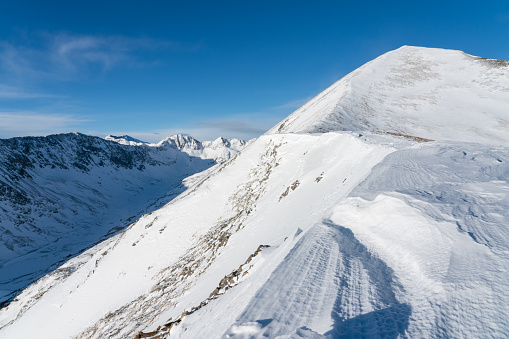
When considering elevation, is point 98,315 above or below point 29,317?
above

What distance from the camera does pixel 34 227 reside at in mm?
115062

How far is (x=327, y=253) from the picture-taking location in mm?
6004

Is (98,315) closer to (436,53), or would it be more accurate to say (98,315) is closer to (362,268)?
(362,268)

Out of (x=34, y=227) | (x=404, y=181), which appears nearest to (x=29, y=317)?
(x=404, y=181)

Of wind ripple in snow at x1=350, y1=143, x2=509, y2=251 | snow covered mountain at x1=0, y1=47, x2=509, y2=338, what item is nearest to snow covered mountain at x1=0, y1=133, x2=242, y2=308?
snow covered mountain at x1=0, y1=47, x2=509, y2=338

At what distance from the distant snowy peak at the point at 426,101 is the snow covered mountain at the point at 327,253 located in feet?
1.98

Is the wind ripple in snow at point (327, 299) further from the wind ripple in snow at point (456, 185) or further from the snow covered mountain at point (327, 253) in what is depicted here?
the wind ripple in snow at point (456, 185)

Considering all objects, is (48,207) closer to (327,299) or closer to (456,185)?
(327,299)

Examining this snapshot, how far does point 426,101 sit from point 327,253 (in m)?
45.5

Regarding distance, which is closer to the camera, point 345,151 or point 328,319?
point 328,319

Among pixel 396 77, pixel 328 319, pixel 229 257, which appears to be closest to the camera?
pixel 328 319

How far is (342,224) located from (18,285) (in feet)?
318

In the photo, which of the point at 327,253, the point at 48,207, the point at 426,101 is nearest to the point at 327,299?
the point at 327,253

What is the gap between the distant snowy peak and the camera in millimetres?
30859
